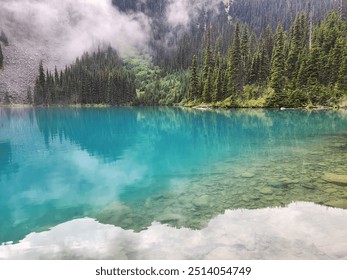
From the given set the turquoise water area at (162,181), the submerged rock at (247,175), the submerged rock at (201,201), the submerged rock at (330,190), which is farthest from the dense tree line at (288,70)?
the submerged rock at (201,201)

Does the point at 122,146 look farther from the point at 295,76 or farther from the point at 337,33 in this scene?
the point at 337,33

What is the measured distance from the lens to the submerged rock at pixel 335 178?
14.2 m

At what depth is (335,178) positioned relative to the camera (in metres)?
14.9

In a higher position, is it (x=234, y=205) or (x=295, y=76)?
(x=295, y=76)

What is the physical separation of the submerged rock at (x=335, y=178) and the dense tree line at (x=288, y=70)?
68509mm

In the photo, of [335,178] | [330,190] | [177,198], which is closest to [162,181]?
[177,198]

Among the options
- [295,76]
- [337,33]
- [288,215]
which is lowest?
[288,215]

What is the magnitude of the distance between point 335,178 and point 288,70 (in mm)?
77527

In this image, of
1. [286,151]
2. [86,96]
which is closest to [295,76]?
[286,151]

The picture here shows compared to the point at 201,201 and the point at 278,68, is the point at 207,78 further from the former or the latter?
the point at 201,201

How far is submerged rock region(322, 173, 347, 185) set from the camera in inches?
561

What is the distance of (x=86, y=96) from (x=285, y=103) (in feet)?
393

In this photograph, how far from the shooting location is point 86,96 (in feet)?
548

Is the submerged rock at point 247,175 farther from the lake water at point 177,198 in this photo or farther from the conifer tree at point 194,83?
the conifer tree at point 194,83
